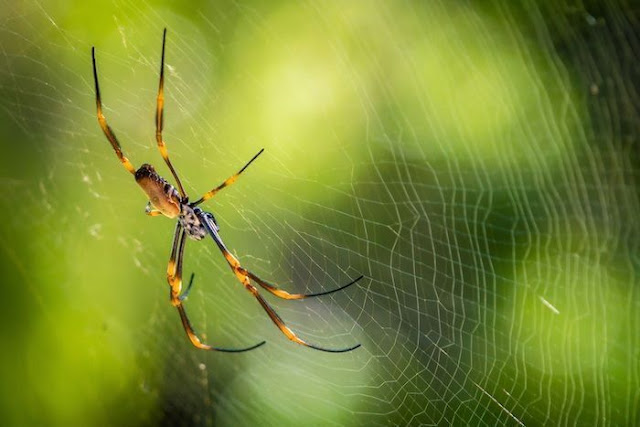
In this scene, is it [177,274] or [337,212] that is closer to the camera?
[177,274]

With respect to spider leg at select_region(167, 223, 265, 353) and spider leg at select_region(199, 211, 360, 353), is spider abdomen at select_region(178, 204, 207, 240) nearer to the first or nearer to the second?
spider leg at select_region(199, 211, 360, 353)

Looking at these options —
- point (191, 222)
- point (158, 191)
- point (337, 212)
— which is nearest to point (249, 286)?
point (191, 222)

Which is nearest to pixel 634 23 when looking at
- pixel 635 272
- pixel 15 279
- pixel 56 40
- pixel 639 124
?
pixel 639 124

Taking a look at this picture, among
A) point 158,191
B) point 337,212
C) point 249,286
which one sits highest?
point 158,191

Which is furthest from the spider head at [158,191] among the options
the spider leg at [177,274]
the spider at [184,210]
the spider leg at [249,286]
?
the spider leg at [177,274]

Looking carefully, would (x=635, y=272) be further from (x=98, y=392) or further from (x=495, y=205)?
(x=98, y=392)

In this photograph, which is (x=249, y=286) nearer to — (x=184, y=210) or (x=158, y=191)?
(x=184, y=210)
